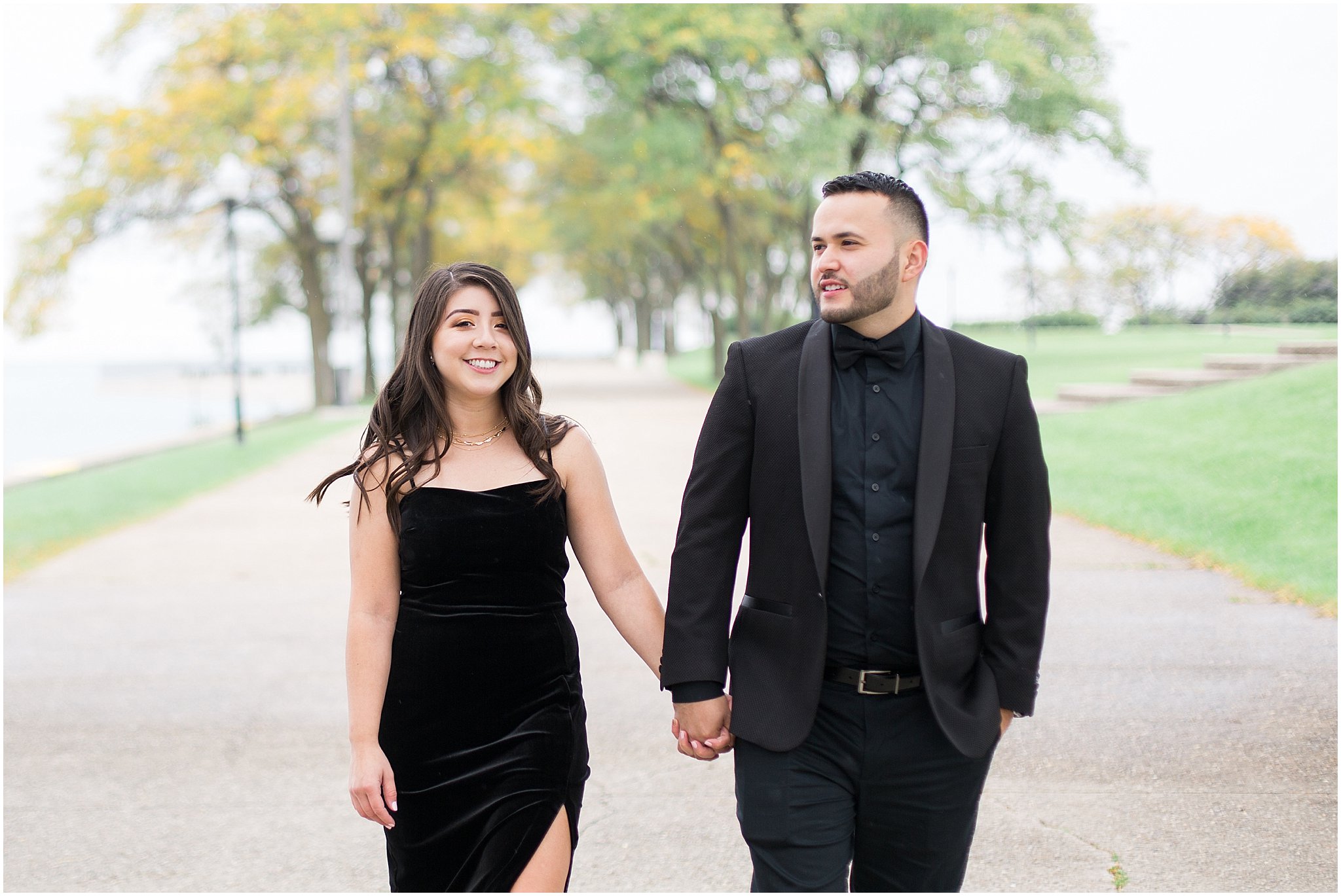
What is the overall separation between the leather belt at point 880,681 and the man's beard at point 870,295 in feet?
2.62

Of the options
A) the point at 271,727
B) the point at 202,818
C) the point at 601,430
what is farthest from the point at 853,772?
the point at 601,430

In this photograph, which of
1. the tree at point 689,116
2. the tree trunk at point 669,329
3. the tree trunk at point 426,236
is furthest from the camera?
the tree trunk at point 669,329

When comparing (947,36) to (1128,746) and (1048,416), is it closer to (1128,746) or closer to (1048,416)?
(1048,416)

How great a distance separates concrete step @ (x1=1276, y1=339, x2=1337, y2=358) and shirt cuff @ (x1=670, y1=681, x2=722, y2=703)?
14.3 metres

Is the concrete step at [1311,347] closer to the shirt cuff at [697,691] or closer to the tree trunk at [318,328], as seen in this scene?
the shirt cuff at [697,691]

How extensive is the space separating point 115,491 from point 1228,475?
13.3m

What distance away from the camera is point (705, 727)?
2.92m

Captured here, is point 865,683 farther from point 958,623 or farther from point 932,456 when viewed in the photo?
point 932,456

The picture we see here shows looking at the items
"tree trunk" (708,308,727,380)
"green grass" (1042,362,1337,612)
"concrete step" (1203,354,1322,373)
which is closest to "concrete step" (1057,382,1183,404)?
"concrete step" (1203,354,1322,373)

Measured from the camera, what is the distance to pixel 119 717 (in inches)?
259

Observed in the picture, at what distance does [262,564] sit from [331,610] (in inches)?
83.2

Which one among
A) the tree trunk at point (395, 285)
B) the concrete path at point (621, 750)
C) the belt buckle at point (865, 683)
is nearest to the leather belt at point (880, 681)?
the belt buckle at point (865, 683)

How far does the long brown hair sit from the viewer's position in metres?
3.10

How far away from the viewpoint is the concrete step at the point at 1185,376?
55.8ft
